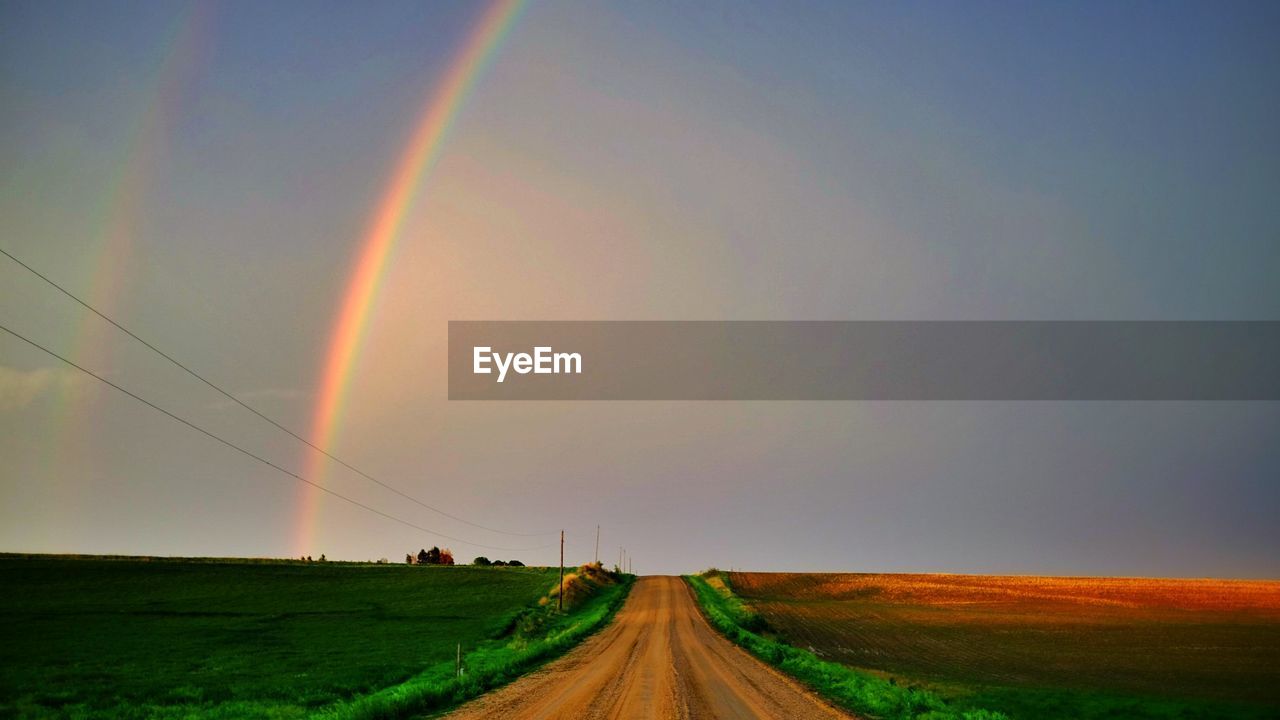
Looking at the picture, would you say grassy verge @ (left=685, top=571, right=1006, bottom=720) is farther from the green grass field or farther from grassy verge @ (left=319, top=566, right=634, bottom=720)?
the green grass field

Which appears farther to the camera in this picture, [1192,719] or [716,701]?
[1192,719]

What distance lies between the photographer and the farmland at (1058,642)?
3422 centimetres

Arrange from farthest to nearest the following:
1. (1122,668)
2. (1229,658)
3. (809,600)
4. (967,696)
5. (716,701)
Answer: (809,600) < (1229,658) < (1122,668) < (967,696) < (716,701)

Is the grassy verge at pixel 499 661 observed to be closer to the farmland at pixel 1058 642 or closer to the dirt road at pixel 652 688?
the dirt road at pixel 652 688

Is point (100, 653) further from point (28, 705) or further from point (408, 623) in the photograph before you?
point (408, 623)

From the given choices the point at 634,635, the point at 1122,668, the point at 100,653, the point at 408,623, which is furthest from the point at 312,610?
the point at 1122,668

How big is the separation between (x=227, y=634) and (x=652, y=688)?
133 feet

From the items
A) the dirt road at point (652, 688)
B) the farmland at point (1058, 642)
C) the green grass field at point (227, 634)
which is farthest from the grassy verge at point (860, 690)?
the green grass field at point (227, 634)

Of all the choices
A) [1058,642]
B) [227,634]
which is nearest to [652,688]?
[1058,642]

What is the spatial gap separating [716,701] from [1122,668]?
3027 cm

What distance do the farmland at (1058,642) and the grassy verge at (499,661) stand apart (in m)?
14.1

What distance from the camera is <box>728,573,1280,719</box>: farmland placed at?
1347 inches

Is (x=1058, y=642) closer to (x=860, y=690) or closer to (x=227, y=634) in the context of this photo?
(x=860, y=690)

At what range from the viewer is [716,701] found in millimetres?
24203
